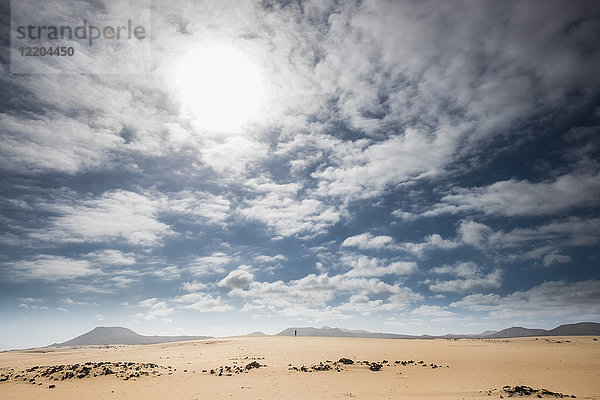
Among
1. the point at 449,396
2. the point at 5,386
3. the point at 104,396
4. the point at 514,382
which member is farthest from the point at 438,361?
the point at 5,386

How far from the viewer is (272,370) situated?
2914 centimetres

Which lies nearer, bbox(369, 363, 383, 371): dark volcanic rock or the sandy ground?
the sandy ground

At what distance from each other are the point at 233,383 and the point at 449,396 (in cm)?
1492

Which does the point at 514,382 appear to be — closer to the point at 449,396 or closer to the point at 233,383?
the point at 449,396

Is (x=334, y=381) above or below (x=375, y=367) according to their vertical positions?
above

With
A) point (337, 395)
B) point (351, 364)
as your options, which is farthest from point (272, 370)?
point (337, 395)

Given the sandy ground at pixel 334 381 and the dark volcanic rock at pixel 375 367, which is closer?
the sandy ground at pixel 334 381

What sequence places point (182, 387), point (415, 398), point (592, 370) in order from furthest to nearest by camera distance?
point (592, 370) → point (182, 387) → point (415, 398)

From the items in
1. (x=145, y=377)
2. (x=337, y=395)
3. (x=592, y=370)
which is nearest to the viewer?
(x=337, y=395)

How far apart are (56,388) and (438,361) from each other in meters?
34.9

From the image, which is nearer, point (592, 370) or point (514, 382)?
point (514, 382)

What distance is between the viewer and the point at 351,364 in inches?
1242

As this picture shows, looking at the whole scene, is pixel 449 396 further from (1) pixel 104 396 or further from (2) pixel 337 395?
(1) pixel 104 396

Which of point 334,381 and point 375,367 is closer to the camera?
point 334,381
